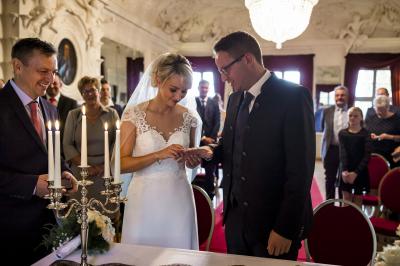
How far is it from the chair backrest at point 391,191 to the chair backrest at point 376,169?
105 centimetres

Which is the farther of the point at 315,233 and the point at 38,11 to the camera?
the point at 38,11

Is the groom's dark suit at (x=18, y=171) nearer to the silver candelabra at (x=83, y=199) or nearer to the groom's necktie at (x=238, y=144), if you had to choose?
the silver candelabra at (x=83, y=199)

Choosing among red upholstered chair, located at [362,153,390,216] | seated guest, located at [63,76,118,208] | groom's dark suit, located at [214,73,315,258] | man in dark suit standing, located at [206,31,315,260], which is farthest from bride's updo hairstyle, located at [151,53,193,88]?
red upholstered chair, located at [362,153,390,216]

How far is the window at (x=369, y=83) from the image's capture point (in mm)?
11797

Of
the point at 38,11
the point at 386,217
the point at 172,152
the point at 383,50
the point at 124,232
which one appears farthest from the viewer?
the point at 383,50

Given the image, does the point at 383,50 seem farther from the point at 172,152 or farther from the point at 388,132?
the point at 172,152

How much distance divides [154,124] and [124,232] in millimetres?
705

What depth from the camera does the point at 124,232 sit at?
242 cm

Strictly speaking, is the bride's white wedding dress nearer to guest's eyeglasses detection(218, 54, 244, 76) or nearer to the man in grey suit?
guest's eyeglasses detection(218, 54, 244, 76)

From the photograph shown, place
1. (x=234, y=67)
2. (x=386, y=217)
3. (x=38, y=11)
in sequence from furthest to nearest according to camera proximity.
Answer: (x=38, y=11) < (x=386, y=217) < (x=234, y=67)

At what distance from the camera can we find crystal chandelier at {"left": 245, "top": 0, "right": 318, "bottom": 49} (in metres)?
5.60

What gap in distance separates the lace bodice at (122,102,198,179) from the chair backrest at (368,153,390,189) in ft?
10.9

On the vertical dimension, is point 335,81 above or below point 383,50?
below

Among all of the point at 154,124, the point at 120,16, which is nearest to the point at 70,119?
the point at 154,124
